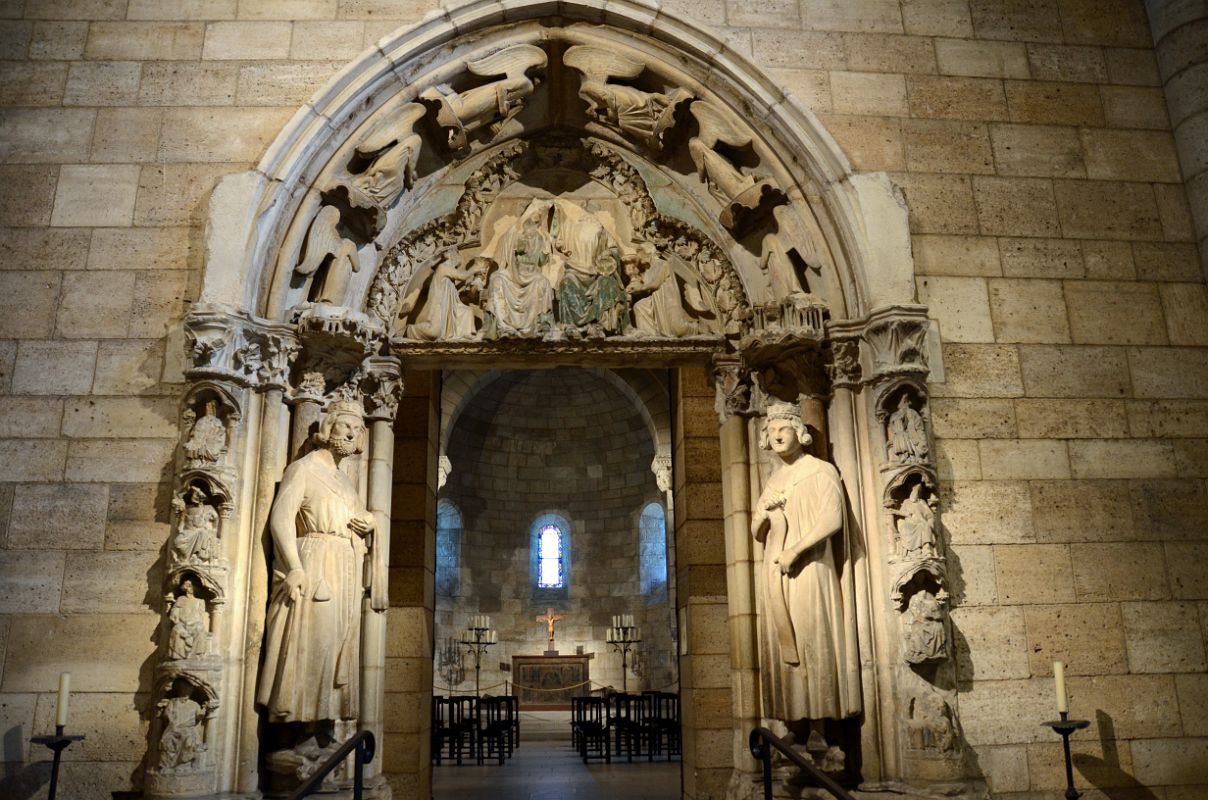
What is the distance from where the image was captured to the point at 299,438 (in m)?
4.77

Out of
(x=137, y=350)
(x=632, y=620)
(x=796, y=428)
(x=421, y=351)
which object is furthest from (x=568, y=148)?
(x=632, y=620)

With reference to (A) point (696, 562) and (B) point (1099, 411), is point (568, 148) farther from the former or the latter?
(B) point (1099, 411)

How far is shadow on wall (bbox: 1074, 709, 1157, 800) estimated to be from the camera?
447 centimetres

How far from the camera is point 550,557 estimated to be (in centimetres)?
1433

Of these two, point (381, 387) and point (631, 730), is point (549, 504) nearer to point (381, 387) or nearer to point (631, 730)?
point (631, 730)

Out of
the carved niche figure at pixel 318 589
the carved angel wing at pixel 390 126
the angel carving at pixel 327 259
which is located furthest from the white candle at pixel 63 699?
the carved angel wing at pixel 390 126

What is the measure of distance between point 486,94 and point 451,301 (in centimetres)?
115

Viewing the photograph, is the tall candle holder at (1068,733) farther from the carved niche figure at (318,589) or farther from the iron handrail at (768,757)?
the carved niche figure at (318,589)

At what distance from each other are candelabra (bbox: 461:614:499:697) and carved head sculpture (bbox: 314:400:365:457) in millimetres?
8487


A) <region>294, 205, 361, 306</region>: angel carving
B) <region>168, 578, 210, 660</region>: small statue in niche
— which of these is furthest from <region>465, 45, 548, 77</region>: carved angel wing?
<region>168, 578, 210, 660</region>: small statue in niche

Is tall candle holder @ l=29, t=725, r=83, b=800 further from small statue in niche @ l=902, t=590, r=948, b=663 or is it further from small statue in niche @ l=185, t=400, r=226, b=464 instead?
small statue in niche @ l=902, t=590, r=948, b=663

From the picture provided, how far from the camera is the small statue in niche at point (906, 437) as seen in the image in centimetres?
455

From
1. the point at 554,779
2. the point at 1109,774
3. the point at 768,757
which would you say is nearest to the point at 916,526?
the point at 768,757

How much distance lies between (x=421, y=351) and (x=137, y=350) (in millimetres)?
1396
